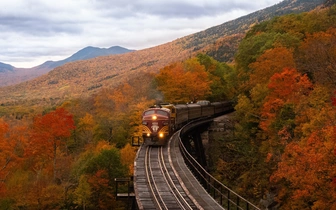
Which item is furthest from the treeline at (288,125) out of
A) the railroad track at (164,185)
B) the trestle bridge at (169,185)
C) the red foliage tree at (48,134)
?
the red foliage tree at (48,134)

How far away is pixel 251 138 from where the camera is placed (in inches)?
1891

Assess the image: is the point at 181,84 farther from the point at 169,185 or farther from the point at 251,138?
the point at 169,185

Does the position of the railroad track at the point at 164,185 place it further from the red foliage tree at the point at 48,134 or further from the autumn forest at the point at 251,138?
the red foliage tree at the point at 48,134

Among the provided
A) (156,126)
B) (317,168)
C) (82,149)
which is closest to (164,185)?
(317,168)

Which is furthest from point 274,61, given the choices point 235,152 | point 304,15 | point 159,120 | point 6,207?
point 6,207

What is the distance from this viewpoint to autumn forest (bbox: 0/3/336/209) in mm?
26484

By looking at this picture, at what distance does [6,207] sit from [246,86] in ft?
109

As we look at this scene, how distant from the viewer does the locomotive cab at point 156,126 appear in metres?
Result: 33.1

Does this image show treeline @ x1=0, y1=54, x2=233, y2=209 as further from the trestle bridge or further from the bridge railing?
the trestle bridge

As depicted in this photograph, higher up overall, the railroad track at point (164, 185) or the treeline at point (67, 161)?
the railroad track at point (164, 185)

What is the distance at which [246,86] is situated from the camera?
49.4 meters

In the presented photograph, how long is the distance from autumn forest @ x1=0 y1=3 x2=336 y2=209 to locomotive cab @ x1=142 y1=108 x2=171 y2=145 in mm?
10109

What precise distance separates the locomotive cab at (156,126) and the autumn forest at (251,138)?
33.2 feet

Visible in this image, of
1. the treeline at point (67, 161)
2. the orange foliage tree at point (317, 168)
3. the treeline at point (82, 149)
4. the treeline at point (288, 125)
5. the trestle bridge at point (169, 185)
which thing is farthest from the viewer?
the treeline at point (82, 149)
